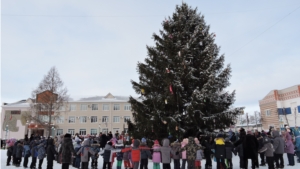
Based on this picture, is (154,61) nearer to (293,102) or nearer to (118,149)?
(118,149)

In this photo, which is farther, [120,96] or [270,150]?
[120,96]

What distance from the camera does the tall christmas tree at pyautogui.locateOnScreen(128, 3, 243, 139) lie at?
14289 mm

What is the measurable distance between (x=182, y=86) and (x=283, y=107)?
29044mm

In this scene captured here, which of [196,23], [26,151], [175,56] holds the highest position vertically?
[196,23]

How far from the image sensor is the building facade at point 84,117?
5872cm

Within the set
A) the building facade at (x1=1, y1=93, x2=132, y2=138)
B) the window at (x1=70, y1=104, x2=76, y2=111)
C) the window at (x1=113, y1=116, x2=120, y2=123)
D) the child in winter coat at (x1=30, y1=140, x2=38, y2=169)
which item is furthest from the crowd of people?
the window at (x1=70, y1=104, x2=76, y2=111)

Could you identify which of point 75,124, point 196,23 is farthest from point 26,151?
point 75,124

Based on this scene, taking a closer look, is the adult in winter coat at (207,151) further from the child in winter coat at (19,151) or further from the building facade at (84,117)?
the building facade at (84,117)

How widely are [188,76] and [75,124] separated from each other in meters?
49.6

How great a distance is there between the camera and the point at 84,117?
5953 centimetres

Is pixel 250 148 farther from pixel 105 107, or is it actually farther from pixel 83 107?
pixel 83 107

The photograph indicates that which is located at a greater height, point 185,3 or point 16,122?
point 185,3

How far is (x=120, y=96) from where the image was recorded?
63938 mm

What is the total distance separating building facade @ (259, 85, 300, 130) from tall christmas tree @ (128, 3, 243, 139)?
80.7 ft
